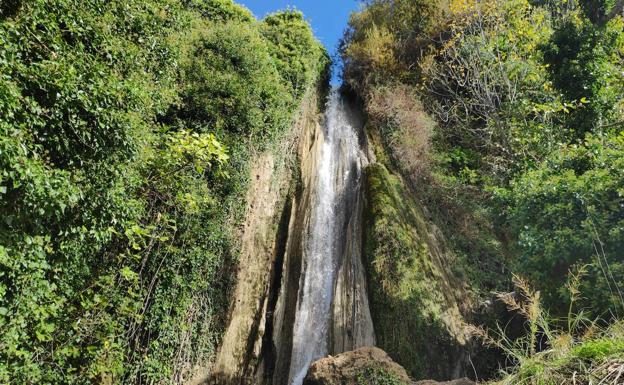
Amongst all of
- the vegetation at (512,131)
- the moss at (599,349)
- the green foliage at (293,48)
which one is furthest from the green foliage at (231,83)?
the moss at (599,349)

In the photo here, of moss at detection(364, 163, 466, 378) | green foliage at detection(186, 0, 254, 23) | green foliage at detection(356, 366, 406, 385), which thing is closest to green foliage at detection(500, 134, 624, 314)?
moss at detection(364, 163, 466, 378)

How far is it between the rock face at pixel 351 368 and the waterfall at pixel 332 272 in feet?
8.36

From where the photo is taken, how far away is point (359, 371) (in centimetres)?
588

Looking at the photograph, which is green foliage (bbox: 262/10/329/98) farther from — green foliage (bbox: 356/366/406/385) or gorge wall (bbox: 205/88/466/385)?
green foliage (bbox: 356/366/406/385)

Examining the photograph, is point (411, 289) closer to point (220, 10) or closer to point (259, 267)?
point (259, 267)

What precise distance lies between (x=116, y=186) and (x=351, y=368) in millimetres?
3808

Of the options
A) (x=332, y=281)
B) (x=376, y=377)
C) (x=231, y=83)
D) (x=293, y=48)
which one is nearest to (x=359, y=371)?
(x=376, y=377)

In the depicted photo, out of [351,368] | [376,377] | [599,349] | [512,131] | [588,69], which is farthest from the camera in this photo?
[512,131]

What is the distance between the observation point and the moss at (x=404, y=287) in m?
8.21

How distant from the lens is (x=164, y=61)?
7.27 metres

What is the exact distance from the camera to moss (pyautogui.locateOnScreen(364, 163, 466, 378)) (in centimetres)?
821

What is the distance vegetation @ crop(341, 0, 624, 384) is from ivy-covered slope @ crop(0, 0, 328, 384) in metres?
3.93

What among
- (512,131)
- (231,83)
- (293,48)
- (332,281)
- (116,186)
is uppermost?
(293,48)

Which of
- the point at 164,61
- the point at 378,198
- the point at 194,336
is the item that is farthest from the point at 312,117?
the point at 194,336
